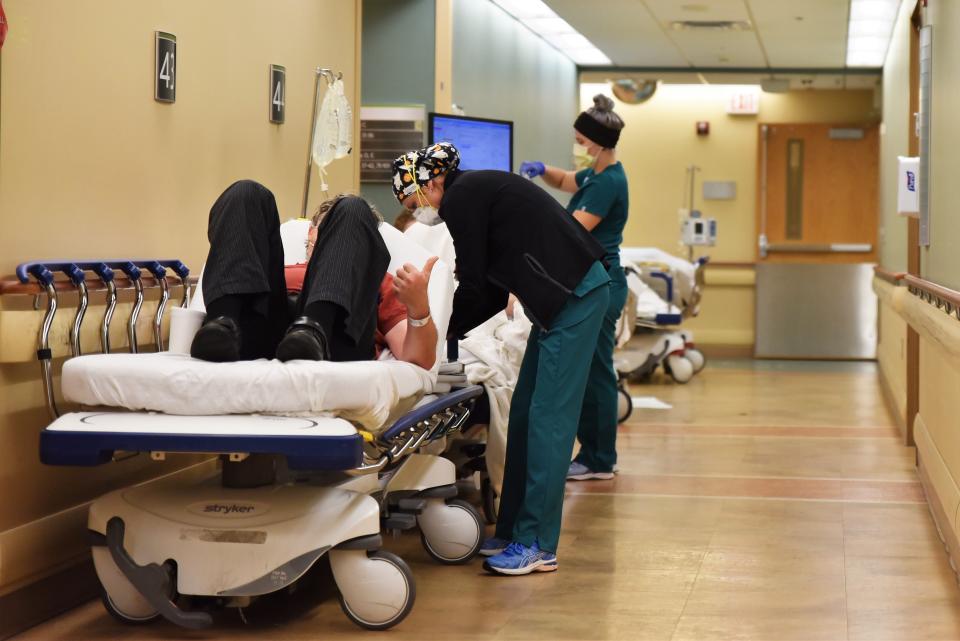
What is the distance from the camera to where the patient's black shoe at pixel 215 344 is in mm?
2852

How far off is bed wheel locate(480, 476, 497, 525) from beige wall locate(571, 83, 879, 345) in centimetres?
797

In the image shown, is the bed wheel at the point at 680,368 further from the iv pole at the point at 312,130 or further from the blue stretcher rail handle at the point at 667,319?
the iv pole at the point at 312,130

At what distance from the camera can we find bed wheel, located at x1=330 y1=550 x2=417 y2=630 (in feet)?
9.62

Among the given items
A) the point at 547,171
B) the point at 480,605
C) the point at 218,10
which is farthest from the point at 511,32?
the point at 480,605

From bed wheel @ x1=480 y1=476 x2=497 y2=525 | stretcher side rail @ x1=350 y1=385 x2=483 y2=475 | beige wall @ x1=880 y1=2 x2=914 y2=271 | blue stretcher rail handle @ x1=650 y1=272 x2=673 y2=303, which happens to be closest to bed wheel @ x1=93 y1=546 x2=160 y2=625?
stretcher side rail @ x1=350 y1=385 x2=483 y2=475

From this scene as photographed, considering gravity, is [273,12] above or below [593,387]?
above

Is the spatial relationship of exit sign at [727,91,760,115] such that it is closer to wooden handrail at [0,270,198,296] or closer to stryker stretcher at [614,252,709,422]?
stryker stretcher at [614,252,709,422]

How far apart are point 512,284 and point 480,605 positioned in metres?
0.90

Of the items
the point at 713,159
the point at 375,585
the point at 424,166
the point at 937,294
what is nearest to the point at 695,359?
the point at 713,159

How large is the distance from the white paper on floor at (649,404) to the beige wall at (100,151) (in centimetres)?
393

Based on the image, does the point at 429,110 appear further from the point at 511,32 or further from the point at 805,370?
the point at 805,370

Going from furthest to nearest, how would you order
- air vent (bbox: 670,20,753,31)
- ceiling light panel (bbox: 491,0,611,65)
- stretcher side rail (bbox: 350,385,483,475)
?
1. air vent (bbox: 670,20,753,31)
2. ceiling light panel (bbox: 491,0,611,65)
3. stretcher side rail (bbox: 350,385,483,475)

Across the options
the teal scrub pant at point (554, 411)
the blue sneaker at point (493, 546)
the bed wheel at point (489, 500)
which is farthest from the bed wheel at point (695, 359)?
the teal scrub pant at point (554, 411)

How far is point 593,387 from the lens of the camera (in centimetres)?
510
